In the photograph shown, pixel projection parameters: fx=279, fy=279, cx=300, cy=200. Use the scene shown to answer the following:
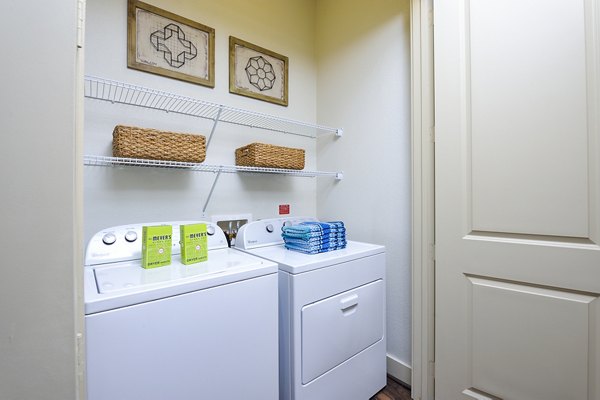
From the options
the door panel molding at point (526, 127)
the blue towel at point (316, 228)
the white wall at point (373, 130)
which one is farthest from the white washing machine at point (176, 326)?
the door panel molding at point (526, 127)

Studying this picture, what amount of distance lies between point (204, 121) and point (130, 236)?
822mm

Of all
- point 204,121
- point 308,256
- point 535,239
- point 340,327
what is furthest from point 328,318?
point 204,121

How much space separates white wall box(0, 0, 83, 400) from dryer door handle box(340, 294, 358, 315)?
108 centimetres

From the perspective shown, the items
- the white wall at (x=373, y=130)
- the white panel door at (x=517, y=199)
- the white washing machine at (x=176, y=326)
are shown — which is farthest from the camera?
the white wall at (x=373, y=130)

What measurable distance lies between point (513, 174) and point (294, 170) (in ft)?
3.97

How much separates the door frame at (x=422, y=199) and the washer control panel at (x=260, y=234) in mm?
813

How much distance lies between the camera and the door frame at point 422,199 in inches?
59.5

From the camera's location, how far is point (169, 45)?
161 centimetres

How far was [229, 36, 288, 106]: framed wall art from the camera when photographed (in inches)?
73.4

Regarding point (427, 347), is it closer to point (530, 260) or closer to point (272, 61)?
point (530, 260)

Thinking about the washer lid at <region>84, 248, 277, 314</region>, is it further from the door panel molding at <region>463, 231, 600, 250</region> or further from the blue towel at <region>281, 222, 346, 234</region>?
the door panel molding at <region>463, 231, 600, 250</region>

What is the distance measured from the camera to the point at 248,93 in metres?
1.93

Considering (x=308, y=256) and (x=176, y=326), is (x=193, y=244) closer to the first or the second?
(x=176, y=326)

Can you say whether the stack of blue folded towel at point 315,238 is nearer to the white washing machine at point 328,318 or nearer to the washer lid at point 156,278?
the white washing machine at point 328,318
